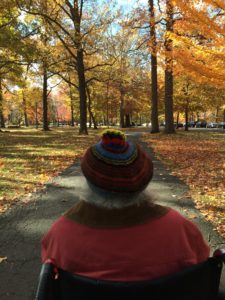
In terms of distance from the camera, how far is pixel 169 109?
26734 mm

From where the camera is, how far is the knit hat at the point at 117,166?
1662mm

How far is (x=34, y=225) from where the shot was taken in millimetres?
5547

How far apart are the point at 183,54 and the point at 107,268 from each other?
13.3 meters

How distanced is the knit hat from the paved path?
0.28 meters

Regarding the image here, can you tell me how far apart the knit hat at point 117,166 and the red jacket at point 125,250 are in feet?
0.57

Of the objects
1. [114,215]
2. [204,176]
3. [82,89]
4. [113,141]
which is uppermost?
[82,89]

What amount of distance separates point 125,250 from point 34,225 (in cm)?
417

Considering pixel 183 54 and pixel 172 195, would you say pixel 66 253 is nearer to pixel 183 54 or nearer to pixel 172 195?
pixel 172 195

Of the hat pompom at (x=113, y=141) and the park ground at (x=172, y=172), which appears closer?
the hat pompom at (x=113, y=141)

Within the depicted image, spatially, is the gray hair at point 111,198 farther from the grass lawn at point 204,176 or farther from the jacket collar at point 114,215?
the grass lawn at point 204,176

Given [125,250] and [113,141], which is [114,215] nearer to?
[125,250]

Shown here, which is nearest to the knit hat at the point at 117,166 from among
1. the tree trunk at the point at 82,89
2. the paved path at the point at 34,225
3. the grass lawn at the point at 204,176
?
the paved path at the point at 34,225

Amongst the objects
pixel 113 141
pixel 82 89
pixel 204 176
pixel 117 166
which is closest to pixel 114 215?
pixel 117 166

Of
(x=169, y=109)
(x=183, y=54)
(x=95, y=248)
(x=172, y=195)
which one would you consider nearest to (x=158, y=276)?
(x=95, y=248)
